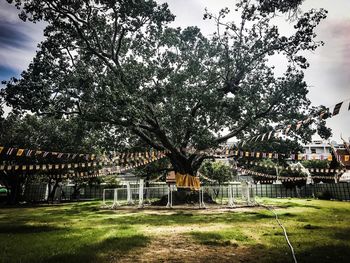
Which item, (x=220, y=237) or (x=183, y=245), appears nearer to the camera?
(x=183, y=245)

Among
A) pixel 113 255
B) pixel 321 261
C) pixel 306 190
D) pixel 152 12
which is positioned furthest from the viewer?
pixel 306 190

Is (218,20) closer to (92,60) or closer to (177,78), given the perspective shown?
(177,78)

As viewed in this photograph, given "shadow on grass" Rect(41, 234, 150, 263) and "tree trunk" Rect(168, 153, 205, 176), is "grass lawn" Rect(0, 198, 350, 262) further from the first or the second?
"tree trunk" Rect(168, 153, 205, 176)

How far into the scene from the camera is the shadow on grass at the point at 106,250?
503cm

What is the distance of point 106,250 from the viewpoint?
5.70 meters

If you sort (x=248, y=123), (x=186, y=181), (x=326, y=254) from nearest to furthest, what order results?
1. (x=326, y=254)
2. (x=248, y=123)
3. (x=186, y=181)

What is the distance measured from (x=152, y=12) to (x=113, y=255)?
14.3 meters

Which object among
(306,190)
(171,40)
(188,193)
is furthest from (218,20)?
(306,190)

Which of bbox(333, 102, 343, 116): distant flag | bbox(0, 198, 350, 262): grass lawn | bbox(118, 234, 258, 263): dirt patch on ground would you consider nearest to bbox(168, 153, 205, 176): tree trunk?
bbox(333, 102, 343, 116): distant flag

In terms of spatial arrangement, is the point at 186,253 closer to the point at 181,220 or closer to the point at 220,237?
the point at 220,237

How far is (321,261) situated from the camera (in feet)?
15.5

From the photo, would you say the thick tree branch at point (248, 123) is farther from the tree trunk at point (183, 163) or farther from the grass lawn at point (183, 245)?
the grass lawn at point (183, 245)

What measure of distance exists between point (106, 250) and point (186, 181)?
508 inches

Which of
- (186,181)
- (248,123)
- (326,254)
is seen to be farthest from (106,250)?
(248,123)
